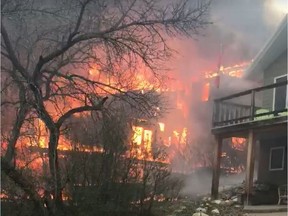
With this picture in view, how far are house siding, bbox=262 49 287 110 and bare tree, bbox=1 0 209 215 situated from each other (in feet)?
26.2

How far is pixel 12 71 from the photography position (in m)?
8.96

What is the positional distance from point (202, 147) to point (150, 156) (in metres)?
21.1

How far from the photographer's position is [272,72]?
17.1m

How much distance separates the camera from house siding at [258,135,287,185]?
52.2 ft

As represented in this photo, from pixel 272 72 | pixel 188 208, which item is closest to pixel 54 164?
pixel 188 208

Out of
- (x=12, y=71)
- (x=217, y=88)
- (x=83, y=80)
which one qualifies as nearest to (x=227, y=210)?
(x=83, y=80)

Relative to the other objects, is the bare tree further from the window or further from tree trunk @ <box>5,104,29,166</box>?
the window

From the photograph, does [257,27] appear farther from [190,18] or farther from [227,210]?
[190,18]

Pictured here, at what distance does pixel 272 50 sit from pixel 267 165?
400 centimetres

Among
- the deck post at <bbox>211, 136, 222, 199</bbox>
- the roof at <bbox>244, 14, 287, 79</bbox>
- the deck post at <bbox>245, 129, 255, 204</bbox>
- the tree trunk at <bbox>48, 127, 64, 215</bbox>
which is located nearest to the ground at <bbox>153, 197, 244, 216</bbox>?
the deck post at <bbox>245, 129, 255, 204</bbox>

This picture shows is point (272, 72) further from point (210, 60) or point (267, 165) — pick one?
point (210, 60)

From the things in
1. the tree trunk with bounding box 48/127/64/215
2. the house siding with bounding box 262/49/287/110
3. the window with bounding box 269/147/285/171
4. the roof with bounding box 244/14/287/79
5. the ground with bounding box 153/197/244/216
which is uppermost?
the roof with bounding box 244/14/287/79

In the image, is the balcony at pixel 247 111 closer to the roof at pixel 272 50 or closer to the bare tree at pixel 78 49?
the roof at pixel 272 50

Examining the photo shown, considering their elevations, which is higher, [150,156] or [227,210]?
[150,156]
